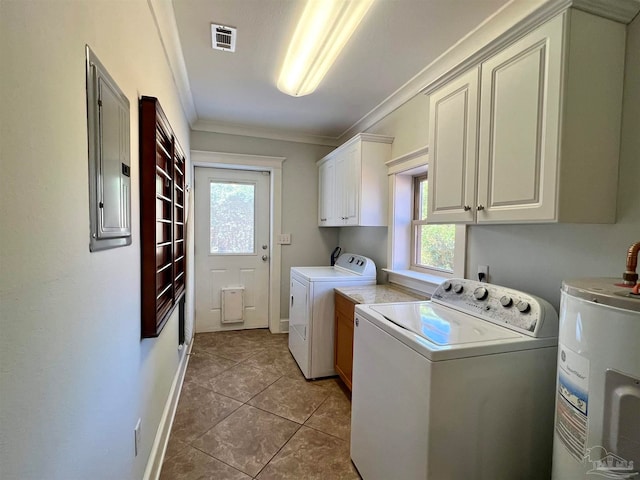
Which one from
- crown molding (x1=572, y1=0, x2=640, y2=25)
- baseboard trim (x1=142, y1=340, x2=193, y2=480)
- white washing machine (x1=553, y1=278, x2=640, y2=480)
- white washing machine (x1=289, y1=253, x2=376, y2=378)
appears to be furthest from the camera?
white washing machine (x1=289, y1=253, x2=376, y2=378)

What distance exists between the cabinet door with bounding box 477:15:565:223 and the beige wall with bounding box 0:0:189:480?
151 cm

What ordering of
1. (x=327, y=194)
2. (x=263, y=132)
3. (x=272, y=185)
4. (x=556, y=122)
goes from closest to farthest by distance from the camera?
(x=556, y=122), (x=327, y=194), (x=263, y=132), (x=272, y=185)

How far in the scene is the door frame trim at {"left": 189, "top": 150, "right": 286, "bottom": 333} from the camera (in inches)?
139

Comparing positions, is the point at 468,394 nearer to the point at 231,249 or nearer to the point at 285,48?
the point at 285,48

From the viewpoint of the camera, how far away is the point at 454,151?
1.62 m

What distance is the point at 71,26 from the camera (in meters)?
0.77

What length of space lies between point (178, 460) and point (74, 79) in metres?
1.94

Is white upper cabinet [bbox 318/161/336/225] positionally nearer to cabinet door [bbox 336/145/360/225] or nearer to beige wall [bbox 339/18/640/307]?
cabinet door [bbox 336/145/360/225]

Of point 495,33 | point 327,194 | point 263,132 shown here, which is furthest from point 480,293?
point 263,132

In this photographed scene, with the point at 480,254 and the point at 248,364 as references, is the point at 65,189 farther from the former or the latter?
the point at 248,364

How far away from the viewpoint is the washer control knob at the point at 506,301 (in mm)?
1461

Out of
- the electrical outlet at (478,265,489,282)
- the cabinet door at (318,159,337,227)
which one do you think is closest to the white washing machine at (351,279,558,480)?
the electrical outlet at (478,265,489,282)

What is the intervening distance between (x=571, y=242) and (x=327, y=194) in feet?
8.09

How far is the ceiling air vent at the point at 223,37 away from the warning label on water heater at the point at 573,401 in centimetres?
224
